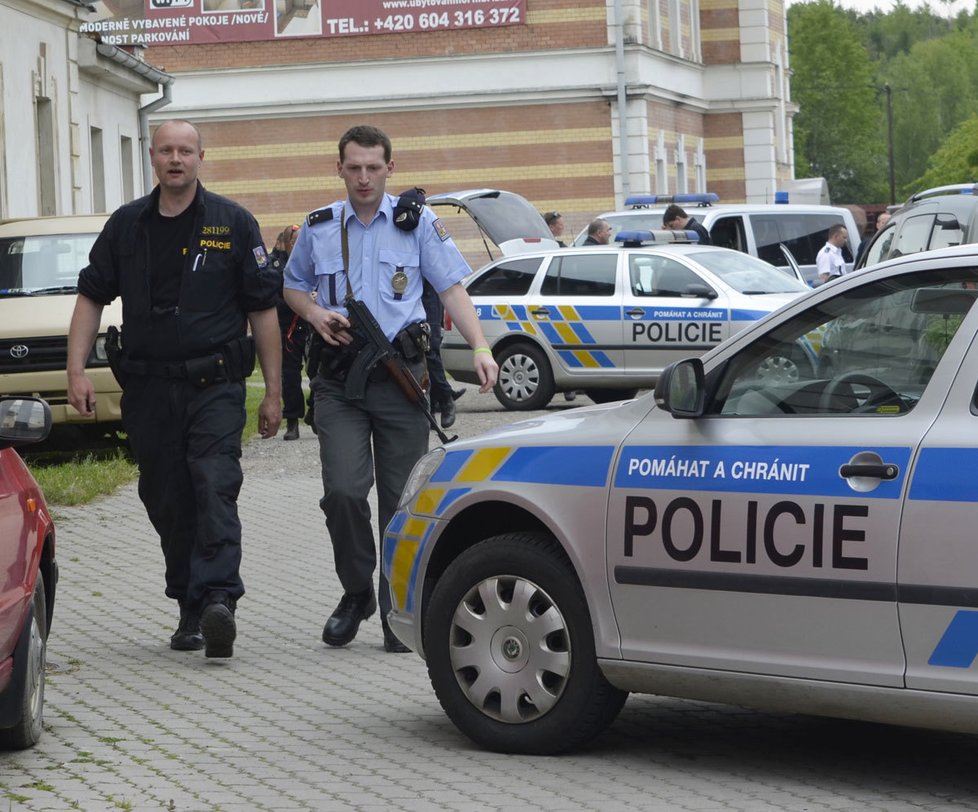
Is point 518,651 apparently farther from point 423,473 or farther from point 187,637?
point 187,637

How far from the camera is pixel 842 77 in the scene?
107 m

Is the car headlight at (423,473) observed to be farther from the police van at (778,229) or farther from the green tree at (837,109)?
the green tree at (837,109)

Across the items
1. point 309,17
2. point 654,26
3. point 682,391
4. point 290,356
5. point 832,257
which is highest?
point 309,17

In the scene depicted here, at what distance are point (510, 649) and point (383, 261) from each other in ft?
7.10

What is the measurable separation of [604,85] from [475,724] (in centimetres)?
3491

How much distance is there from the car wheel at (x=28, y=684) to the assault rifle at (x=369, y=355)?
66.1 inches

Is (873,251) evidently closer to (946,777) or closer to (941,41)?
(946,777)

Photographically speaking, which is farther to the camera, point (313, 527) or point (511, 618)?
point (313, 527)

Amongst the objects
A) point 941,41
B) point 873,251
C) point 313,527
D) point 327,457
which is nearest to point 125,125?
point 873,251

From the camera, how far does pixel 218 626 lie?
750 centimetres

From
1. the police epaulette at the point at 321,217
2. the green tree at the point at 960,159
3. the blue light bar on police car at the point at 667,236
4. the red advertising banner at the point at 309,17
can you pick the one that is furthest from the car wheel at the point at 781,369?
the green tree at the point at 960,159

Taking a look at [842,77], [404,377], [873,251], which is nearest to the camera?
[404,377]

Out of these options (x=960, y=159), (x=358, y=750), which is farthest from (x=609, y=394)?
(x=960, y=159)

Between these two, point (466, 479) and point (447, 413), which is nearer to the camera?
point (466, 479)
